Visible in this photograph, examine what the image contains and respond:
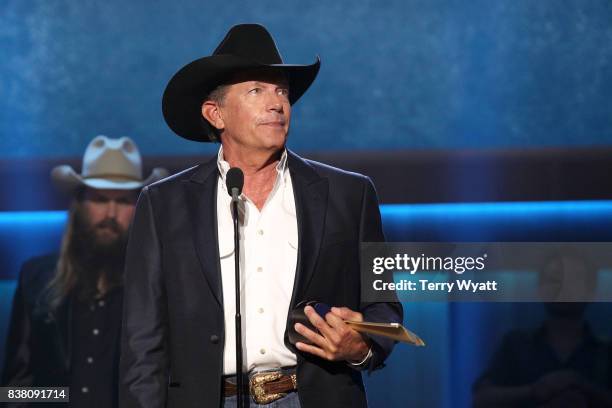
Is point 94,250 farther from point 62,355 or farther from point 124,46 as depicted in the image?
point 124,46

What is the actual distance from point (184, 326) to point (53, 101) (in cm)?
201

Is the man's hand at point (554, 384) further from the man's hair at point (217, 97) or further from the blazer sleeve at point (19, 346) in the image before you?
the blazer sleeve at point (19, 346)

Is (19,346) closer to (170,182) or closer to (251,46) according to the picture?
(170,182)

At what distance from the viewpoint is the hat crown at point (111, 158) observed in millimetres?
4082

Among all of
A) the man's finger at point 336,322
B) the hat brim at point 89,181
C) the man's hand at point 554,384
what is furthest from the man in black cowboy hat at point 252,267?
the man's hand at point 554,384

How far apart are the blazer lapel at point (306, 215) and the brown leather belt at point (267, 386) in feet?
0.59

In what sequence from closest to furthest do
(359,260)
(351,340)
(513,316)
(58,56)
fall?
(351,340)
(359,260)
(513,316)
(58,56)

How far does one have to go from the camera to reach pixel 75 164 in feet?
13.6

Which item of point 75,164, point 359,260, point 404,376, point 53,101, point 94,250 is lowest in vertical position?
point 404,376

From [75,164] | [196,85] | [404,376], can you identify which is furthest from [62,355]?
[196,85]

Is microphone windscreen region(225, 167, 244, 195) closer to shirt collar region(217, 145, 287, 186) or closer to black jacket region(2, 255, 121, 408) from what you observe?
shirt collar region(217, 145, 287, 186)

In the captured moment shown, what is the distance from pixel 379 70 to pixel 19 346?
6.23 ft
